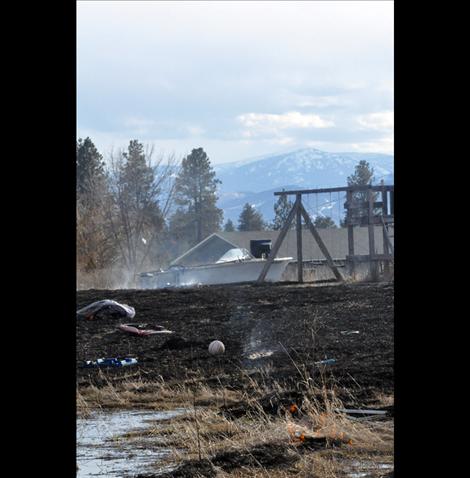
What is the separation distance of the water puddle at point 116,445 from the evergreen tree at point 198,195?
5685 cm

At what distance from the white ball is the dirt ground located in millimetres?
146

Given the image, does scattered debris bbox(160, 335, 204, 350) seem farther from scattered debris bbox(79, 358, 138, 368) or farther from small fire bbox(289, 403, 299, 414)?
small fire bbox(289, 403, 299, 414)

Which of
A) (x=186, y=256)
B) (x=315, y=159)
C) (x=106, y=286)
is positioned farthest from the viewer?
(x=315, y=159)

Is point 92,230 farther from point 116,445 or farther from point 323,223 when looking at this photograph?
point 323,223

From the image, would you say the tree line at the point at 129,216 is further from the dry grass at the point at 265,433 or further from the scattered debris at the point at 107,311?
the dry grass at the point at 265,433

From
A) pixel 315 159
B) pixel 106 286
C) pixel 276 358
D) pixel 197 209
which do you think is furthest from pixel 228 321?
pixel 315 159

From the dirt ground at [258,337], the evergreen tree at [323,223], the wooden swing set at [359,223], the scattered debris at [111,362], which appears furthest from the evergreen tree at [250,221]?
the scattered debris at [111,362]

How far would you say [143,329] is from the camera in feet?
46.9

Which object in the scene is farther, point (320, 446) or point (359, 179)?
point (359, 179)

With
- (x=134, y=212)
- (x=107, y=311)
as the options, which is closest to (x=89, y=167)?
(x=134, y=212)
